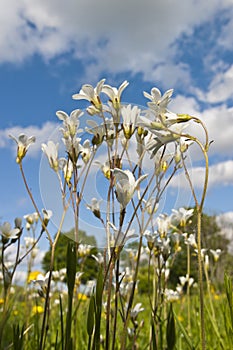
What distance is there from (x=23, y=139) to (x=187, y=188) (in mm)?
425

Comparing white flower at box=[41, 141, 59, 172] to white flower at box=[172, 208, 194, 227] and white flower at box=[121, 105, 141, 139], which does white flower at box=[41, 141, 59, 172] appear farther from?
white flower at box=[172, 208, 194, 227]

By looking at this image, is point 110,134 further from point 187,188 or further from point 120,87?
point 187,188

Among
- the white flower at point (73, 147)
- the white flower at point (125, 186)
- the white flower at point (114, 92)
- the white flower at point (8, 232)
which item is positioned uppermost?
the white flower at point (114, 92)

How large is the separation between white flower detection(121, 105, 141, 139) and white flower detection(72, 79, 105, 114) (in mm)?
56

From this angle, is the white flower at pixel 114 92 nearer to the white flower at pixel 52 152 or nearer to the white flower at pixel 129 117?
the white flower at pixel 129 117

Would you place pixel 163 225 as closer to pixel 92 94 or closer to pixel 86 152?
pixel 86 152

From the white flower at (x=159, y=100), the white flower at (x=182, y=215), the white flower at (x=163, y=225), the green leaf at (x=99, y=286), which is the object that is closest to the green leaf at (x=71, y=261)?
the green leaf at (x=99, y=286)

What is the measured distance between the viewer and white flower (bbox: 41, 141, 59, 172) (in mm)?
922

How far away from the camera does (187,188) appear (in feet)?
3.43

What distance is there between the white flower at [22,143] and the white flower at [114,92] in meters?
0.24

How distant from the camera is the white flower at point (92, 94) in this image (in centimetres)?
81

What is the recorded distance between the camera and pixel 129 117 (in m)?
0.82

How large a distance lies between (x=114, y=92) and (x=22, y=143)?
0.28 metres

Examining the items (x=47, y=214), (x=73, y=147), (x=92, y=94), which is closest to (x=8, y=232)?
(x=47, y=214)
